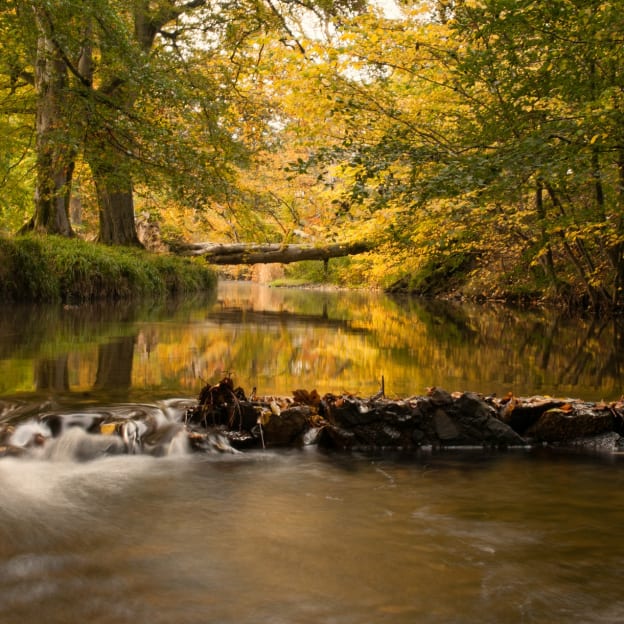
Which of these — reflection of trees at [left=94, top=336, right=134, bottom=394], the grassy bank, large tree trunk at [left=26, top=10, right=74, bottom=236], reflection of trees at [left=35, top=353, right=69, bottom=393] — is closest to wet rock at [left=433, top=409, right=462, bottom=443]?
reflection of trees at [left=94, top=336, right=134, bottom=394]

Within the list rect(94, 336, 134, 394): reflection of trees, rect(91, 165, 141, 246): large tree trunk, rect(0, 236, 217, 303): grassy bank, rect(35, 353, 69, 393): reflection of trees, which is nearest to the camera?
rect(35, 353, 69, 393): reflection of trees

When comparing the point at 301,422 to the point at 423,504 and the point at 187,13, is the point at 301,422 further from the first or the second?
the point at 187,13

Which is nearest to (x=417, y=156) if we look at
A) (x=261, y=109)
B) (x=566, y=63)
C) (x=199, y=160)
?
(x=566, y=63)

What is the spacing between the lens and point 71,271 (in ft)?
42.3

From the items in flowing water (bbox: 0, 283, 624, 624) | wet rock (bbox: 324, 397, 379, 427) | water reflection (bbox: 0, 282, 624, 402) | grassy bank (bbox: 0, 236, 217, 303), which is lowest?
flowing water (bbox: 0, 283, 624, 624)

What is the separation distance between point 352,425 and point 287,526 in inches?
55.4

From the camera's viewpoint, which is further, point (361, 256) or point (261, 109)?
point (361, 256)

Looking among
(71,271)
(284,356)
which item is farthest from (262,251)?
(284,356)

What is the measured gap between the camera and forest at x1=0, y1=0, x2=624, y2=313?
6.29m

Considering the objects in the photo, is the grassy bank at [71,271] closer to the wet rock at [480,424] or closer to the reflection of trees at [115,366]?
the reflection of trees at [115,366]

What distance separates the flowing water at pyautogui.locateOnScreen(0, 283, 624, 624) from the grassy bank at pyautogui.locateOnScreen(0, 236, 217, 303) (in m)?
6.95

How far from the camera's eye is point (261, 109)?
1567 centimetres

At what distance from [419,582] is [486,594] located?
0.23 meters

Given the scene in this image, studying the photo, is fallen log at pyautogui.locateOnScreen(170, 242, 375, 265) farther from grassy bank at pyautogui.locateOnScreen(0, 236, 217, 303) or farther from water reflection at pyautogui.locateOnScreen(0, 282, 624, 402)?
water reflection at pyautogui.locateOnScreen(0, 282, 624, 402)
